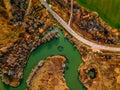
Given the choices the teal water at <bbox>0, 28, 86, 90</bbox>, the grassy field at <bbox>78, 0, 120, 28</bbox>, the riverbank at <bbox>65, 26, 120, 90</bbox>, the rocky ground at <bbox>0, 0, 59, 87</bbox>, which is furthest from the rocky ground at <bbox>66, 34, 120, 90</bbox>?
the grassy field at <bbox>78, 0, 120, 28</bbox>

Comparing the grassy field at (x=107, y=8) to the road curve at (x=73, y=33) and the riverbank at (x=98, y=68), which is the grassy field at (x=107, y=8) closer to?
the road curve at (x=73, y=33)

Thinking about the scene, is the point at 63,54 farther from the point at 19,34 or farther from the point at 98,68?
the point at 19,34

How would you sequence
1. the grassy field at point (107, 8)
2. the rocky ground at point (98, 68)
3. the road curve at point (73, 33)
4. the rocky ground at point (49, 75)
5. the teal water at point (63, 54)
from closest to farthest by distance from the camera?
the rocky ground at point (49, 75), the teal water at point (63, 54), the grassy field at point (107, 8), the rocky ground at point (98, 68), the road curve at point (73, 33)

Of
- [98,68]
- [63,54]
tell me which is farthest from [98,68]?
[63,54]

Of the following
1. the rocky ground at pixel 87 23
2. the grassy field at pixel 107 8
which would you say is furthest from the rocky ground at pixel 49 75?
the grassy field at pixel 107 8

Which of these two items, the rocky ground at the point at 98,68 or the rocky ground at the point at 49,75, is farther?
the rocky ground at the point at 98,68

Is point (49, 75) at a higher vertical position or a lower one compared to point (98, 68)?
higher
